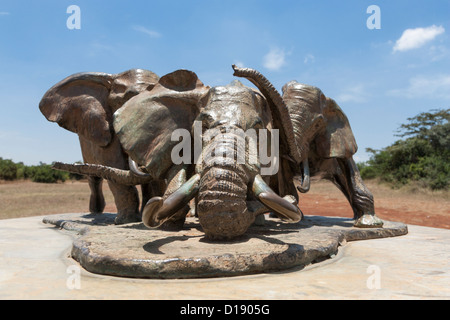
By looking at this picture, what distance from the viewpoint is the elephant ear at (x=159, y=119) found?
5.38m

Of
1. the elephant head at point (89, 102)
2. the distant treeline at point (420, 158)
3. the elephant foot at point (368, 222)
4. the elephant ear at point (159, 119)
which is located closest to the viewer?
the elephant ear at point (159, 119)

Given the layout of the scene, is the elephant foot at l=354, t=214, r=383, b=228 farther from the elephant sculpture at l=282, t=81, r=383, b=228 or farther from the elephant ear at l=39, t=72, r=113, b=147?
the elephant ear at l=39, t=72, r=113, b=147

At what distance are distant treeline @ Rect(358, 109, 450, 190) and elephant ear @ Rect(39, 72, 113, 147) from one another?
66.9 feet

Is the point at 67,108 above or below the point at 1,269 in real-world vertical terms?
above

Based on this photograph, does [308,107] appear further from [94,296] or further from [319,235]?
[94,296]

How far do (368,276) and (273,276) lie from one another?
815 millimetres

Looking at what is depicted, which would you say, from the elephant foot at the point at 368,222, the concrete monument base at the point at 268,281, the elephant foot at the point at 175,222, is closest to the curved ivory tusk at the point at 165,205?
the concrete monument base at the point at 268,281

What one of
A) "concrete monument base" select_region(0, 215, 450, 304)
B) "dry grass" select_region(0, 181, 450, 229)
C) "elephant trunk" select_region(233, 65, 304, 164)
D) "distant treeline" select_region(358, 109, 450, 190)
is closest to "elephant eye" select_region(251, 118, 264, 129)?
"elephant trunk" select_region(233, 65, 304, 164)

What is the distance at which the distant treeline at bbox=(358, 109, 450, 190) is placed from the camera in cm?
2309

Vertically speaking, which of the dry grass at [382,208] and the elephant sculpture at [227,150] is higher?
the elephant sculpture at [227,150]

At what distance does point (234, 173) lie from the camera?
381cm

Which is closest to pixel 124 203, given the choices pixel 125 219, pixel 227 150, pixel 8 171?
pixel 125 219

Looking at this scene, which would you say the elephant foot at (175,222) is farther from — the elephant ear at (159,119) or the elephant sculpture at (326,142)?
the elephant sculpture at (326,142)
